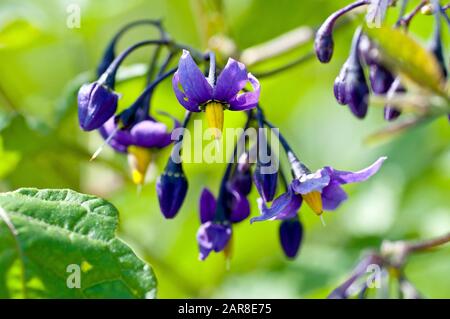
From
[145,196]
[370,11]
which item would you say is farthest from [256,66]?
[370,11]

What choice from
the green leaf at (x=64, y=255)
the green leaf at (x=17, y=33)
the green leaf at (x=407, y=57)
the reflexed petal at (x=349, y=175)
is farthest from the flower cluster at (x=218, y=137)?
the green leaf at (x=17, y=33)

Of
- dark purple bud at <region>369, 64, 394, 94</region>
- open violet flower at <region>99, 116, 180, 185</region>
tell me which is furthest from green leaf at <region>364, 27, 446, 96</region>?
open violet flower at <region>99, 116, 180, 185</region>

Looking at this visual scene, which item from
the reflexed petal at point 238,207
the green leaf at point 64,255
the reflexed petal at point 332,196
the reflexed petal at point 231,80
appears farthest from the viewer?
the reflexed petal at point 238,207

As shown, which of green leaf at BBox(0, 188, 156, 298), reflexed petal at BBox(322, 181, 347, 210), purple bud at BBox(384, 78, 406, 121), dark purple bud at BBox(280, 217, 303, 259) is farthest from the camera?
dark purple bud at BBox(280, 217, 303, 259)

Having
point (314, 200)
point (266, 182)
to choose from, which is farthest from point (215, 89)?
point (314, 200)

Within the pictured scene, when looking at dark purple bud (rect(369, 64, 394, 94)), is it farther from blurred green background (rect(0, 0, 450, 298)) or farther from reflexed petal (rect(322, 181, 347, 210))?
blurred green background (rect(0, 0, 450, 298))

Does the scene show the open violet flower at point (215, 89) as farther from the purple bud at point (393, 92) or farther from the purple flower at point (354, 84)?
the purple bud at point (393, 92)
